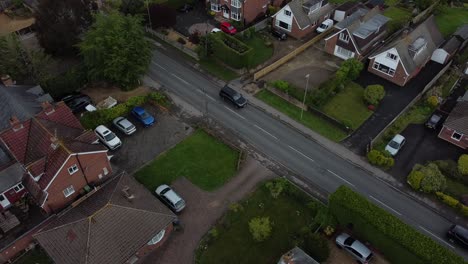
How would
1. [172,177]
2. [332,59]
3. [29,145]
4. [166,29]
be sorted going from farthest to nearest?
[166,29] → [332,59] → [172,177] → [29,145]

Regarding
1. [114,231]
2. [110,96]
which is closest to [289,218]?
[114,231]

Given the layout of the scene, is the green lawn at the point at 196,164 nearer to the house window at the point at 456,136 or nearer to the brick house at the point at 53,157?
the brick house at the point at 53,157

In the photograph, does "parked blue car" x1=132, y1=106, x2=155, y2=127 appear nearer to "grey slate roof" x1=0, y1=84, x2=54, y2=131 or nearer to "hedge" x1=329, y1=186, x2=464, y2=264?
"grey slate roof" x1=0, y1=84, x2=54, y2=131

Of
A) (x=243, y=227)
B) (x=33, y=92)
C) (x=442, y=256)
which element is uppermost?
(x=33, y=92)

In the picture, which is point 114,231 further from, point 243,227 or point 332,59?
point 332,59

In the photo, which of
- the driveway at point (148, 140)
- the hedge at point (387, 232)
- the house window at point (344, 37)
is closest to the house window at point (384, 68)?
the house window at point (344, 37)

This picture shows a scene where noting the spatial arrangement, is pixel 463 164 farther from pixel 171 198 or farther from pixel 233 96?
pixel 171 198
